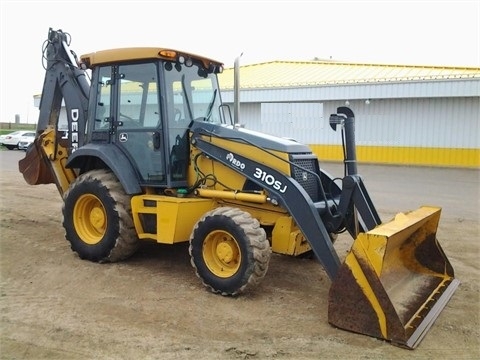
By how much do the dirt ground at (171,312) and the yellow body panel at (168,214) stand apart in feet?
1.62

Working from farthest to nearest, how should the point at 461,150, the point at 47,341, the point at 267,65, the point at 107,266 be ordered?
the point at 267,65, the point at 461,150, the point at 107,266, the point at 47,341

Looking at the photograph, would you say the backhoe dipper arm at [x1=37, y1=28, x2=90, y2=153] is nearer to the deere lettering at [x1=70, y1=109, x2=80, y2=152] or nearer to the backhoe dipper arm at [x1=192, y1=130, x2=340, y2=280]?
the deere lettering at [x1=70, y1=109, x2=80, y2=152]

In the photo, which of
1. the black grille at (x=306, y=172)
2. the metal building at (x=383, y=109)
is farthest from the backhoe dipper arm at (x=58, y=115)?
the metal building at (x=383, y=109)

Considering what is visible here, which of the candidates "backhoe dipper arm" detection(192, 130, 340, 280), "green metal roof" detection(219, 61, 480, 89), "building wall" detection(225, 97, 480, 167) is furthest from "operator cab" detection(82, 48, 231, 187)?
"green metal roof" detection(219, 61, 480, 89)

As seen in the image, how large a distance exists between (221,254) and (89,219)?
7.09ft

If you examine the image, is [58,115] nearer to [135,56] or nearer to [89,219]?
[89,219]

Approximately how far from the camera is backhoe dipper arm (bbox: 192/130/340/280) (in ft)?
16.0

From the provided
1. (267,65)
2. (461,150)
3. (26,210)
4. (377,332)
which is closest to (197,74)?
(377,332)

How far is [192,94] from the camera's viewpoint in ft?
20.5

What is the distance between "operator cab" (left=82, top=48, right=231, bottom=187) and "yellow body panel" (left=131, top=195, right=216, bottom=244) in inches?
9.7

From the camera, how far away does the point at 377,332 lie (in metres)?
4.25

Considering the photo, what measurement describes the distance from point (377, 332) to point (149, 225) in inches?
116

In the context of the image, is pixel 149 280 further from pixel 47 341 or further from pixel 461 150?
pixel 461 150

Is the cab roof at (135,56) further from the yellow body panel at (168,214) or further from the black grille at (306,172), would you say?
the black grille at (306,172)
